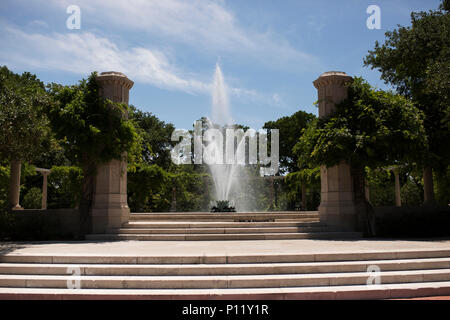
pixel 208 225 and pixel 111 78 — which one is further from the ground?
pixel 111 78

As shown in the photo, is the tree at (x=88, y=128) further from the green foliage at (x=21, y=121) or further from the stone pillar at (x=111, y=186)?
the green foliage at (x=21, y=121)

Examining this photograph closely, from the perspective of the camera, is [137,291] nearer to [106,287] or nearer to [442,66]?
[106,287]

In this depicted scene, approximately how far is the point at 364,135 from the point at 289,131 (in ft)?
111

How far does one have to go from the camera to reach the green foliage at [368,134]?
1462 centimetres

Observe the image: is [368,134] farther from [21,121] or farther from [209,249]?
[21,121]

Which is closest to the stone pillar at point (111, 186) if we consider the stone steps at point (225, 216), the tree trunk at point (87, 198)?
the tree trunk at point (87, 198)

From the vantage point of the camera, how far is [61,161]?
1852 inches

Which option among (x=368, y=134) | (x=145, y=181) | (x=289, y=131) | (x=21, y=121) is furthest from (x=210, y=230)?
(x=289, y=131)

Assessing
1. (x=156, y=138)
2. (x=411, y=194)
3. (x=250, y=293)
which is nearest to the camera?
(x=250, y=293)

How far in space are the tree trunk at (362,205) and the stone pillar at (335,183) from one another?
0.55 feet

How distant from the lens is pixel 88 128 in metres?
14.6

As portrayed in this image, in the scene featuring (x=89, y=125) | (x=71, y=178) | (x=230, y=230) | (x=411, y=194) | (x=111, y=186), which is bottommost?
(x=230, y=230)

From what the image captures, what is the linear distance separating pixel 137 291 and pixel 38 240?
8964 mm
